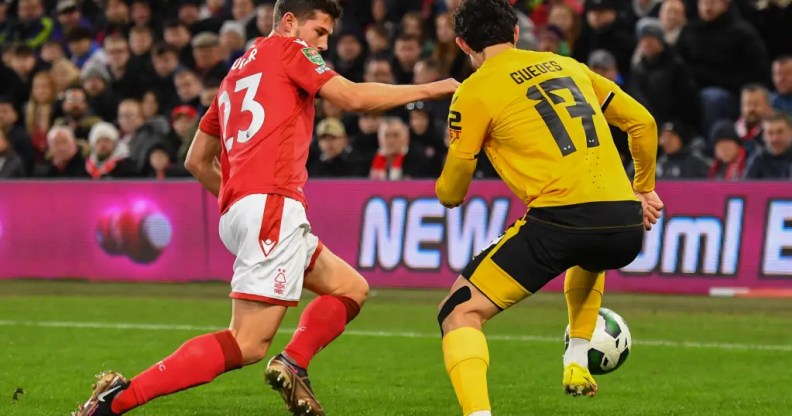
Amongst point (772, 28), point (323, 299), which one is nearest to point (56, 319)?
point (323, 299)

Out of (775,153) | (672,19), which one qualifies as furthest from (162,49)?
(775,153)

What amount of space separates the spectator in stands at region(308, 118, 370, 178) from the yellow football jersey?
31.2ft

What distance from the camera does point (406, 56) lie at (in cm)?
1669

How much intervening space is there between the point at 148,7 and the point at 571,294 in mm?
14658

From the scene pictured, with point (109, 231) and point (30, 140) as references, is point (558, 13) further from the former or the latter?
point (30, 140)

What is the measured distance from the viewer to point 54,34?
21688 mm

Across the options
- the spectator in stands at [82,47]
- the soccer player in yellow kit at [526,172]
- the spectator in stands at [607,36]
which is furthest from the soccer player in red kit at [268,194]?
the spectator in stands at [82,47]

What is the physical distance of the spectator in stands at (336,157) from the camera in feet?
52.4

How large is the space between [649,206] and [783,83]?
27.6 feet

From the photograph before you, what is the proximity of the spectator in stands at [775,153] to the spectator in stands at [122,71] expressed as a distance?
878 centimetres

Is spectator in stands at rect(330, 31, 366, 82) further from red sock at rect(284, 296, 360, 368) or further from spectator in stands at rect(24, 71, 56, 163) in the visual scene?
red sock at rect(284, 296, 360, 368)

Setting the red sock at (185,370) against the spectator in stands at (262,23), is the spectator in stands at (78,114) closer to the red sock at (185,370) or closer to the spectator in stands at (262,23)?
the spectator in stands at (262,23)

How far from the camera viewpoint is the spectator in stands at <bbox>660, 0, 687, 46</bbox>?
15586 millimetres

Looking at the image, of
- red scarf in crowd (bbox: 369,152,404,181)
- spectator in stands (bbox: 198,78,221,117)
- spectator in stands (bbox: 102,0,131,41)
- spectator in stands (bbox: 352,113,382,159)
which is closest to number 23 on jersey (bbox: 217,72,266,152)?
red scarf in crowd (bbox: 369,152,404,181)
